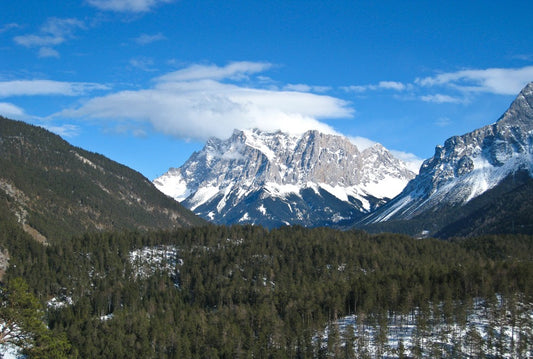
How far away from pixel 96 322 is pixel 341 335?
233 ft

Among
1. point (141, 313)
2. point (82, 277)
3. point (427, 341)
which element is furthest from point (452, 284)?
point (82, 277)

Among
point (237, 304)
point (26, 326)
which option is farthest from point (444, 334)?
point (26, 326)

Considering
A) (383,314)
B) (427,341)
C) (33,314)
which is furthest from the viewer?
(383,314)

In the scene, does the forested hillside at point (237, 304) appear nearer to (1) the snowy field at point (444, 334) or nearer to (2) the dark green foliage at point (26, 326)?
(1) the snowy field at point (444, 334)

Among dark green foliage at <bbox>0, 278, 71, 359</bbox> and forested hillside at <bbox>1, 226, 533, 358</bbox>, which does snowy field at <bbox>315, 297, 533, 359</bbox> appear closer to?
forested hillside at <bbox>1, 226, 533, 358</bbox>

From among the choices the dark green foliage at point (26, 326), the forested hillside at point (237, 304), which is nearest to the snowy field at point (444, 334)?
the forested hillside at point (237, 304)

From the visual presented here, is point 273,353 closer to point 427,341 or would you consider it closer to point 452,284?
point 427,341

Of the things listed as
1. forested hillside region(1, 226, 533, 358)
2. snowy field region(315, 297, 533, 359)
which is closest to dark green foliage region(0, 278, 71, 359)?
forested hillside region(1, 226, 533, 358)

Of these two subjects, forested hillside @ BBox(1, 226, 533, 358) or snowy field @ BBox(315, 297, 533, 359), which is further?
forested hillside @ BBox(1, 226, 533, 358)

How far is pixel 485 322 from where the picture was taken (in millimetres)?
126562

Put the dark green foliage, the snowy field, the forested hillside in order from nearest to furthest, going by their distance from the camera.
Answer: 1. the dark green foliage
2. the snowy field
3. the forested hillside

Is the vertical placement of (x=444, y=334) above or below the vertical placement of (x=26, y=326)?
below

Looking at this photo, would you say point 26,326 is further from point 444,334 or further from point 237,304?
point 237,304

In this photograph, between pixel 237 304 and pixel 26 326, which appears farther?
pixel 237 304
